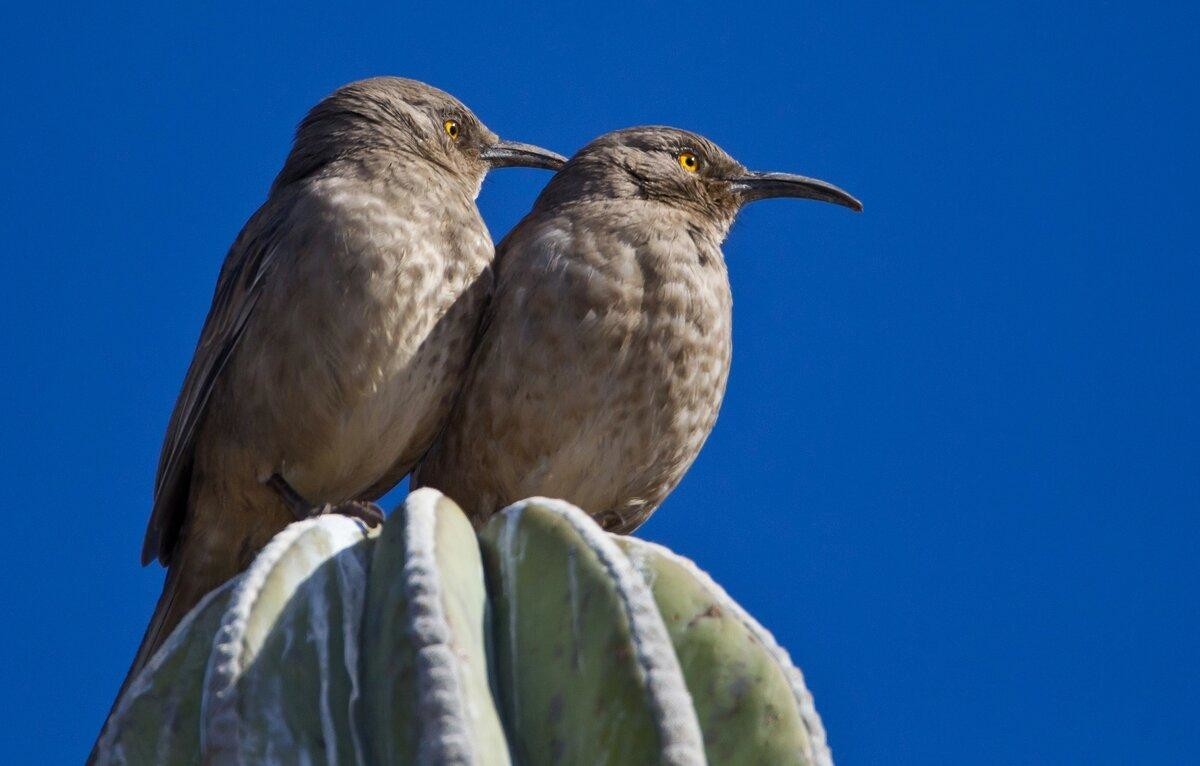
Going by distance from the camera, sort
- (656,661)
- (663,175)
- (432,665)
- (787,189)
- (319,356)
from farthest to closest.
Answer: (787,189) < (663,175) < (319,356) < (656,661) < (432,665)

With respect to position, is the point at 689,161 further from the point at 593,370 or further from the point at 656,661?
the point at 656,661

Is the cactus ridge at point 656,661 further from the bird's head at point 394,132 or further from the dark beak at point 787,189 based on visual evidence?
the dark beak at point 787,189

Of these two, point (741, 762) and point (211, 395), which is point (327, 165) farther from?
point (741, 762)

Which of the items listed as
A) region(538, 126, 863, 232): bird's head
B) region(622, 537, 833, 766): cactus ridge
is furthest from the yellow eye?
region(622, 537, 833, 766): cactus ridge

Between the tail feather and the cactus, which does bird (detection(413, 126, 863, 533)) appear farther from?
the cactus

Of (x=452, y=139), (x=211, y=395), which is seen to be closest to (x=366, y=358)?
(x=211, y=395)

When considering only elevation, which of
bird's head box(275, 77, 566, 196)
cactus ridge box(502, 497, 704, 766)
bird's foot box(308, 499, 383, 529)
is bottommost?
bird's foot box(308, 499, 383, 529)

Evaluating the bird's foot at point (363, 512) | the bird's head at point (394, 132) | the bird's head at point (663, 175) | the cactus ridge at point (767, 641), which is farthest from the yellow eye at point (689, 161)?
the cactus ridge at point (767, 641)

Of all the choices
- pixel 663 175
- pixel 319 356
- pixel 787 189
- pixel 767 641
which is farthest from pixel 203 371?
pixel 767 641
